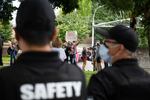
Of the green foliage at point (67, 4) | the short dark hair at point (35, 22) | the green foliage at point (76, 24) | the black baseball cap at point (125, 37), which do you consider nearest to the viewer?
the short dark hair at point (35, 22)

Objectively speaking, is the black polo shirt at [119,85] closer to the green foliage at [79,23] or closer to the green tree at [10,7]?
the green tree at [10,7]

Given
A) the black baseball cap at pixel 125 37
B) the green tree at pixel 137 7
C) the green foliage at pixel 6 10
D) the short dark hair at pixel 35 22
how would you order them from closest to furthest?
1. the short dark hair at pixel 35 22
2. the black baseball cap at pixel 125 37
3. the green tree at pixel 137 7
4. the green foliage at pixel 6 10

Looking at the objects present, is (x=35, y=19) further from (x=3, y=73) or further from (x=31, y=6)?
(x=3, y=73)

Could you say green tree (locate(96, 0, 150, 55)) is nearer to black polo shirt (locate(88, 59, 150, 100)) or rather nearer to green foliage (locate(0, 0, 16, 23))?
green foliage (locate(0, 0, 16, 23))

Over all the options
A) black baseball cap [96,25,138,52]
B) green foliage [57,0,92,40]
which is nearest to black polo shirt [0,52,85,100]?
black baseball cap [96,25,138,52]

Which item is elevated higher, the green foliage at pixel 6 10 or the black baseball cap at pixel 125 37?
the green foliage at pixel 6 10

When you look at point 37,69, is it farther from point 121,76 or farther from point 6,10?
point 6,10

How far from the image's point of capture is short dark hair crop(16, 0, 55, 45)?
3922 mm

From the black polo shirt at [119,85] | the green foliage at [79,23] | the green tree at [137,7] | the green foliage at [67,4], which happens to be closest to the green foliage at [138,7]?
the green tree at [137,7]

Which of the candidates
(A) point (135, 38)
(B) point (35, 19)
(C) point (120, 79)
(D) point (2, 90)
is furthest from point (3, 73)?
(A) point (135, 38)

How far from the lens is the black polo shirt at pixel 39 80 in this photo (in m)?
3.80

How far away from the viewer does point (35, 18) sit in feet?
12.9

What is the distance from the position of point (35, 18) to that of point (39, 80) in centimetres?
39

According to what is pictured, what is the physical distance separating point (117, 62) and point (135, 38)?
0.89 feet
